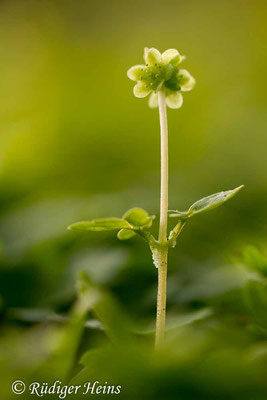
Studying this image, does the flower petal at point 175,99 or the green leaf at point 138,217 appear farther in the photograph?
the flower petal at point 175,99

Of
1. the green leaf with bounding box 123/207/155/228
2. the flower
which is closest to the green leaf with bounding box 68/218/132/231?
the green leaf with bounding box 123/207/155/228

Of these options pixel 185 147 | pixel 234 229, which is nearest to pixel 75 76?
pixel 185 147

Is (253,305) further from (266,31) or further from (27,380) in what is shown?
(266,31)

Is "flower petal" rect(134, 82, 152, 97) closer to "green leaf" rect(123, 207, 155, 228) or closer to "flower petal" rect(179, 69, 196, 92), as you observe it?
"flower petal" rect(179, 69, 196, 92)

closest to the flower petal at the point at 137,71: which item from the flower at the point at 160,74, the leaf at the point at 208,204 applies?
the flower at the point at 160,74

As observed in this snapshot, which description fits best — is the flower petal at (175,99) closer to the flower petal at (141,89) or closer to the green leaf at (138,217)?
the flower petal at (141,89)

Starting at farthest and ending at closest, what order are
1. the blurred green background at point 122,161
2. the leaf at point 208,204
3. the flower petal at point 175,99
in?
the blurred green background at point 122,161 → the flower petal at point 175,99 → the leaf at point 208,204
